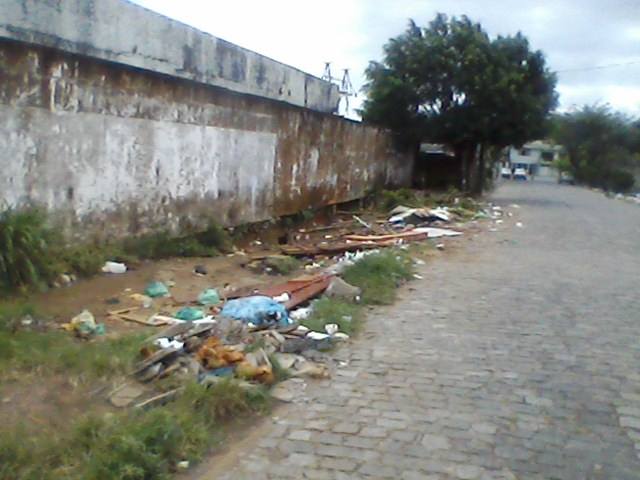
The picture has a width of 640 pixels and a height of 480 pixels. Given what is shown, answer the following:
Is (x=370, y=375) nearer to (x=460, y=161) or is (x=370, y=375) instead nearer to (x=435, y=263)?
(x=435, y=263)

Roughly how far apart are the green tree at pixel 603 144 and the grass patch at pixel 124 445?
48731 mm

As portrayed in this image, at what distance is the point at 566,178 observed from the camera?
57.3 metres

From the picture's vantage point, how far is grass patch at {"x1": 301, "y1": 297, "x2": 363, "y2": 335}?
18.5ft

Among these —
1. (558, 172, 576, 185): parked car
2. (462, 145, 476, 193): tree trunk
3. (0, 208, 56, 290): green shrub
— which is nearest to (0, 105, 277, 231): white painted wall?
(0, 208, 56, 290): green shrub

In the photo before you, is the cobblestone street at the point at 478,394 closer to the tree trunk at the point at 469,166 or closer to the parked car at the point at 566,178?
the tree trunk at the point at 469,166

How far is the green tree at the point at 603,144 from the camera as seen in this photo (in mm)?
48531

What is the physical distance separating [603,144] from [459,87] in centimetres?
3360

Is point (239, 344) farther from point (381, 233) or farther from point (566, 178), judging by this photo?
point (566, 178)

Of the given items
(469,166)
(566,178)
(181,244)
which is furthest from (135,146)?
(566,178)

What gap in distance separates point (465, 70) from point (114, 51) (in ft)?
49.5

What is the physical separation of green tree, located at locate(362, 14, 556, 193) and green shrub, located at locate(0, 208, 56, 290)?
1616 cm

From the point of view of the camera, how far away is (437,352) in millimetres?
5289

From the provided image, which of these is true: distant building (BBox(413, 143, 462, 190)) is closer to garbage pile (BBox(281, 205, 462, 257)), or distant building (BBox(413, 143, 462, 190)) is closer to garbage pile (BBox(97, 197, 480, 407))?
garbage pile (BBox(281, 205, 462, 257))

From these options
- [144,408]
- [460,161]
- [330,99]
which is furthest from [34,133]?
[460,161]
